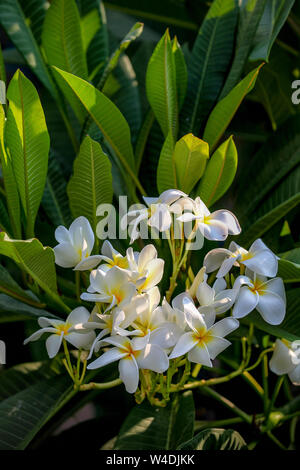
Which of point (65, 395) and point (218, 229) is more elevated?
point (218, 229)

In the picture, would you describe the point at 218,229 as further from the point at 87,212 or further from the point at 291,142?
the point at 291,142

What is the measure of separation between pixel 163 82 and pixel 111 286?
0.28 meters

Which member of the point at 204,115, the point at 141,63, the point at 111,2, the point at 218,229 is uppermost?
the point at 111,2

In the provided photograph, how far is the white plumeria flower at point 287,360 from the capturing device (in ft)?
2.14

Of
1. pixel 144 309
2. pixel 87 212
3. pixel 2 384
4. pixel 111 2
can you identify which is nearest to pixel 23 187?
pixel 87 212

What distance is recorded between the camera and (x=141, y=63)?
101cm

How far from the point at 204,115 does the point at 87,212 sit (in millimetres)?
252

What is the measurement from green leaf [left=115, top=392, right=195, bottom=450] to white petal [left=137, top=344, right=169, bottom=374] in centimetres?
19

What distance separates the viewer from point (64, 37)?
2.56ft

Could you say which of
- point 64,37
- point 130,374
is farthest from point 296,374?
point 64,37

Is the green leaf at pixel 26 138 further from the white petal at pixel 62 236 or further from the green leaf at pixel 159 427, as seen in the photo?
the green leaf at pixel 159 427

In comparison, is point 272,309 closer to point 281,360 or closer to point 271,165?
point 281,360

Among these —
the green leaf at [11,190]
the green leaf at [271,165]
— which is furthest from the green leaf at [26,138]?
the green leaf at [271,165]

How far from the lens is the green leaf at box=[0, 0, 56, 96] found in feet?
2.66
